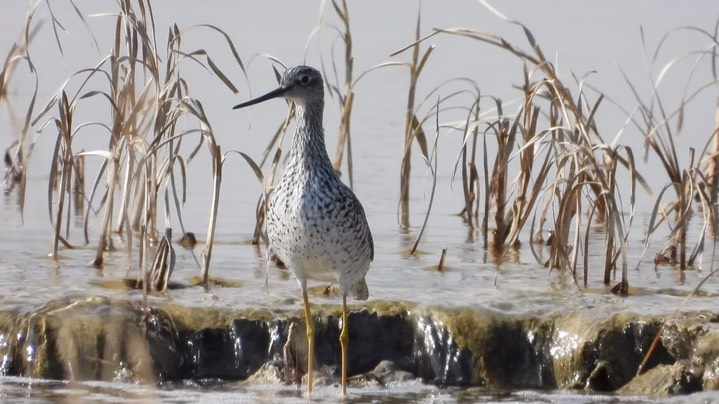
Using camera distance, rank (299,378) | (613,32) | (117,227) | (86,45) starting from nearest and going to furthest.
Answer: (299,378) < (117,227) < (86,45) < (613,32)

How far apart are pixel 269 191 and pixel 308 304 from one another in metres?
0.91

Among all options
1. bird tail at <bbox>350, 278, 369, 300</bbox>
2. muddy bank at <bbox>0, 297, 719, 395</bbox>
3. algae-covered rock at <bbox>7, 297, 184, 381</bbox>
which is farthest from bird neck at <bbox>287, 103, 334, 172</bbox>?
algae-covered rock at <bbox>7, 297, 184, 381</bbox>

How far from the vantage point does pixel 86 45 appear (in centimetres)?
1355

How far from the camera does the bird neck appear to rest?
665cm

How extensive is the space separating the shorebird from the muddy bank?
0.27 m

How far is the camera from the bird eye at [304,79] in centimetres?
702

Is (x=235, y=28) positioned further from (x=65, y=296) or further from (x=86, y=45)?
(x=65, y=296)

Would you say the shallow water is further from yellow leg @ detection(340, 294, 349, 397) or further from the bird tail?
the bird tail

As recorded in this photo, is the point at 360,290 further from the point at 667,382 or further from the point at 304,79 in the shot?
the point at 667,382

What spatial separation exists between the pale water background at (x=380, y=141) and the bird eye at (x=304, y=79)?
81 centimetres

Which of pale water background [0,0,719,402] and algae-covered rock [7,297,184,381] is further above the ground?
pale water background [0,0,719,402]

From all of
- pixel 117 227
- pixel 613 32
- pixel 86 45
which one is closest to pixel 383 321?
pixel 117 227

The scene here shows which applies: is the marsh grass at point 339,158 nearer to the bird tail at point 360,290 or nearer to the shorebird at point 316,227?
the shorebird at point 316,227

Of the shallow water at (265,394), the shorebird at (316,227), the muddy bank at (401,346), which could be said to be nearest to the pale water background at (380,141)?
the shallow water at (265,394)
